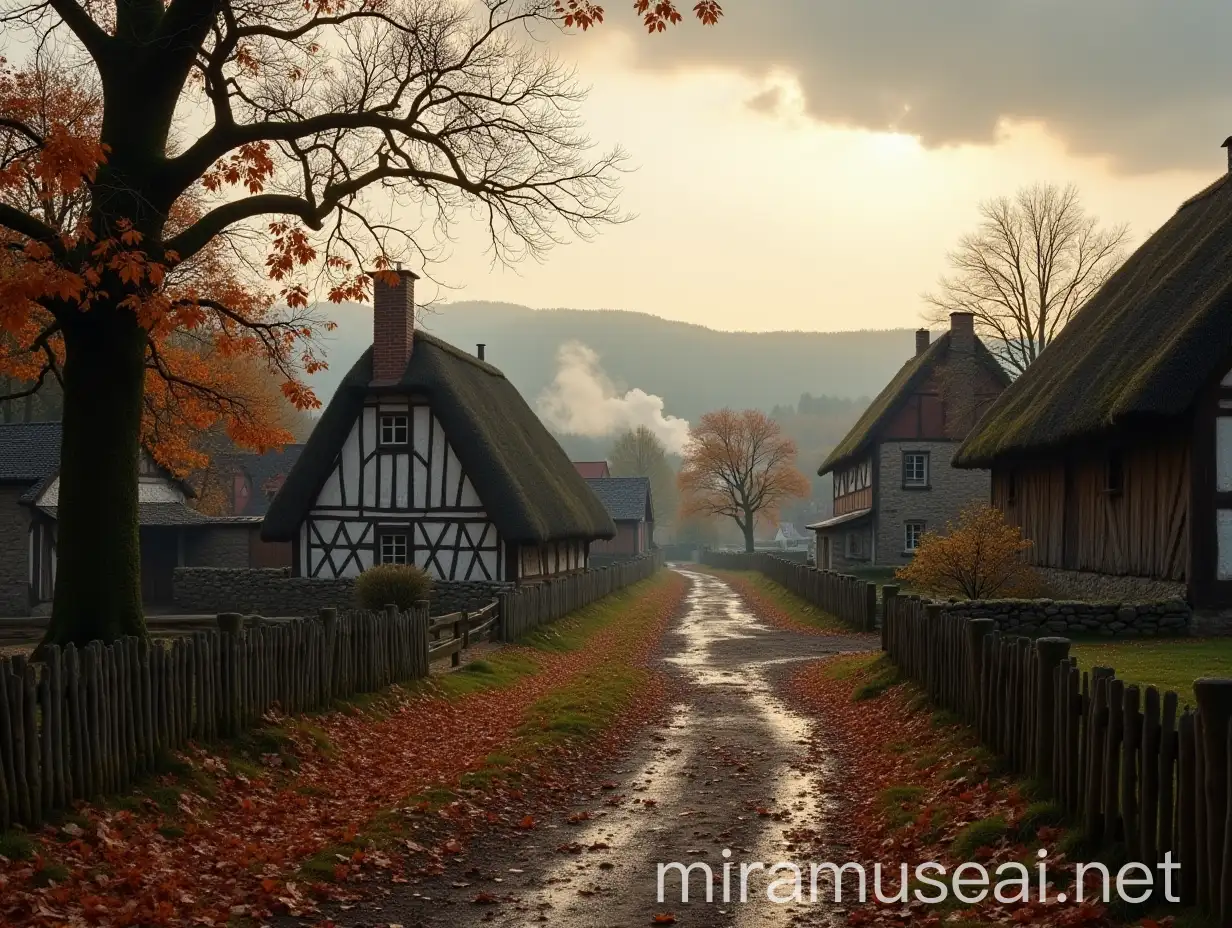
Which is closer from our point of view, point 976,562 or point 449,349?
point 976,562

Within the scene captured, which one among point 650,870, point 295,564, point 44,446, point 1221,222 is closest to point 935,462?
point 1221,222

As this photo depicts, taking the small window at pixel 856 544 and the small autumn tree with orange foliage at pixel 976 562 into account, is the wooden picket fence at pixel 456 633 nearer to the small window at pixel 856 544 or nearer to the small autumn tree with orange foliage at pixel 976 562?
the small autumn tree with orange foliage at pixel 976 562

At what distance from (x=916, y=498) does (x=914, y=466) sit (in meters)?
1.38

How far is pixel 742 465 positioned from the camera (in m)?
86.3

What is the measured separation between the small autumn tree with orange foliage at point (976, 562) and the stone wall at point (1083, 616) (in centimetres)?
363

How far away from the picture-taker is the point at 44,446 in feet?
114

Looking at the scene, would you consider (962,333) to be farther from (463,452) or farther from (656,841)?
(656,841)

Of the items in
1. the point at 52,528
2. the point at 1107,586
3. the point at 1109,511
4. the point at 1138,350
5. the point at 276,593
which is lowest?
the point at 276,593

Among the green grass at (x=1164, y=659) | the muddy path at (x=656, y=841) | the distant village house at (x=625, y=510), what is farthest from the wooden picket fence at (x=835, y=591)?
the distant village house at (x=625, y=510)

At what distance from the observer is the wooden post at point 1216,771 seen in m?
5.97

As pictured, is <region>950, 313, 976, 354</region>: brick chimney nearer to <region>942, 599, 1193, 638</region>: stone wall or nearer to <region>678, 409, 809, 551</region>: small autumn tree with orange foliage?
<region>942, 599, 1193, 638</region>: stone wall

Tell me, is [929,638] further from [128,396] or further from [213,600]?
[213,600]

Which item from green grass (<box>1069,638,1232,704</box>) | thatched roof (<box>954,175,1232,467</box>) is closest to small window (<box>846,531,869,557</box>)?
thatched roof (<box>954,175,1232,467</box>)

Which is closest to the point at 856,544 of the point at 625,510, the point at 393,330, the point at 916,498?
the point at 916,498
